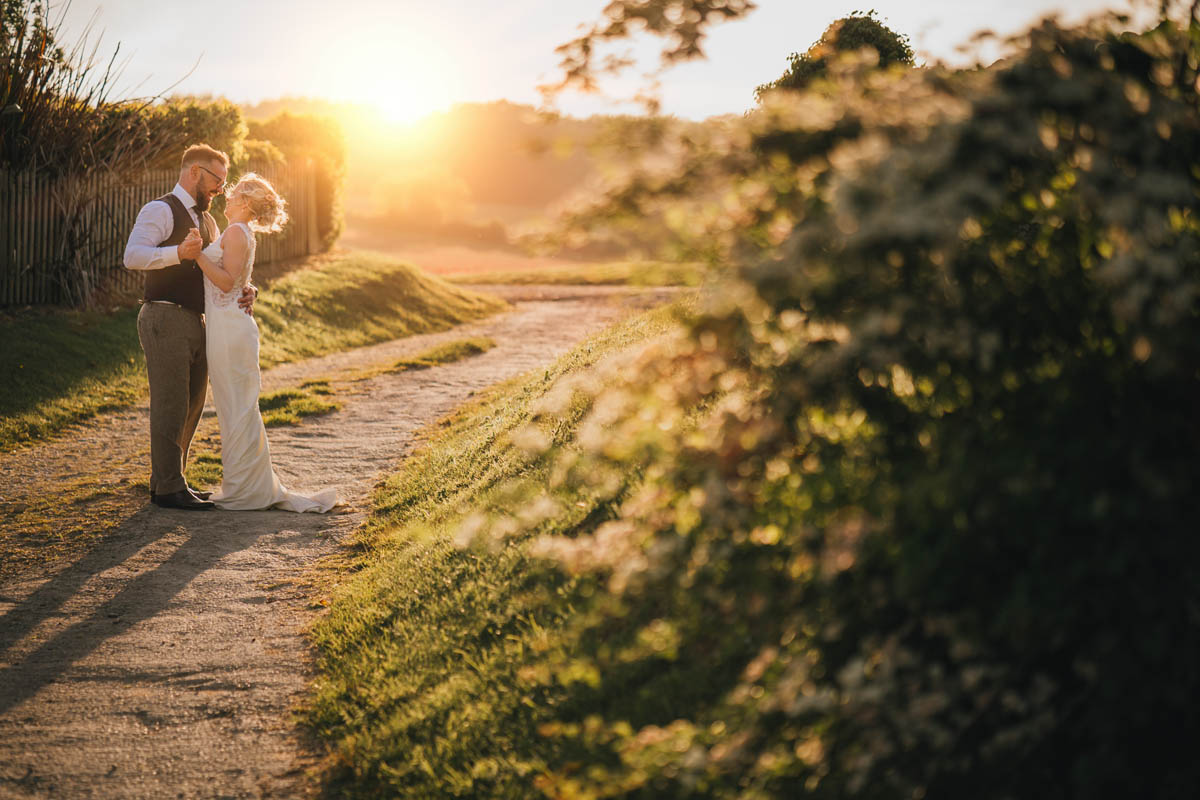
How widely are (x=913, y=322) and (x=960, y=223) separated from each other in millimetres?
254

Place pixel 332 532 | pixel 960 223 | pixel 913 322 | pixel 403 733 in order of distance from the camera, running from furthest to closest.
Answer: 1. pixel 332 532
2. pixel 403 733
3. pixel 913 322
4. pixel 960 223

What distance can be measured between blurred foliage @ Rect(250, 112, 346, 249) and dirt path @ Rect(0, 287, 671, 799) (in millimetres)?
16614

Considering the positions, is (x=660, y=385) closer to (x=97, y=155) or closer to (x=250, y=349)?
(x=250, y=349)

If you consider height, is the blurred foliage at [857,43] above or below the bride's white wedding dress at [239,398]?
above

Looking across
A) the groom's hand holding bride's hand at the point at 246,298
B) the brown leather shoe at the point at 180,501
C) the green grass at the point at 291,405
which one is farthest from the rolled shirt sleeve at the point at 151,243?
the green grass at the point at 291,405

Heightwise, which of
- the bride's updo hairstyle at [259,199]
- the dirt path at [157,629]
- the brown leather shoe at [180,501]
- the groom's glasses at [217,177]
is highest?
the groom's glasses at [217,177]

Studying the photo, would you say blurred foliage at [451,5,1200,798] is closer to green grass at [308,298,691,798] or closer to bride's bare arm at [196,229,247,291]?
green grass at [308,298,691,798]

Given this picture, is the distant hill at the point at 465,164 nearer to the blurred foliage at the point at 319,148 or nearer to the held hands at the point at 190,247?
the blurred foliage at the point at 319,148

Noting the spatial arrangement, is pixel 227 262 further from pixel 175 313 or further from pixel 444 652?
pixel 444 652

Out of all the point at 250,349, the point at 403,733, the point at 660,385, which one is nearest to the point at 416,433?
the point at 250,349

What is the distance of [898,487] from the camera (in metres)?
2.28

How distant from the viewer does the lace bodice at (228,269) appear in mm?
7562

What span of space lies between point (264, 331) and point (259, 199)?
9.69 meters

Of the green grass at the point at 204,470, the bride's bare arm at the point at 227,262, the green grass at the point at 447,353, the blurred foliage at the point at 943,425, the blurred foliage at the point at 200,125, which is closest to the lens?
the blurred foliage at the point at 943,425
